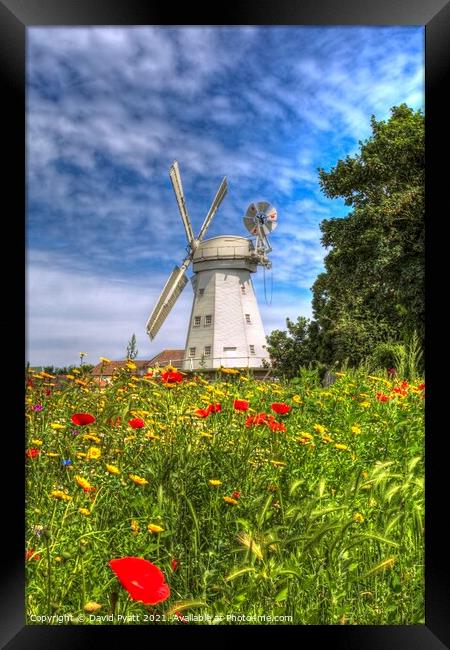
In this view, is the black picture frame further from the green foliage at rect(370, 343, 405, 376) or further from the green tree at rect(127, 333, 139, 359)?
the green foliage at rect(370, 343, 405, 376)

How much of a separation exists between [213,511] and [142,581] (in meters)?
0.90

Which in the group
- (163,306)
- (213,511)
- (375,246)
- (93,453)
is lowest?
(213,511)

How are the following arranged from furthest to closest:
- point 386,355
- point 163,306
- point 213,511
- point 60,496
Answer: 1. point 386,355
2. point 163,306
3. point 213,511
4. point 60,496

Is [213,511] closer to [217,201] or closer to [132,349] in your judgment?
[132,349]

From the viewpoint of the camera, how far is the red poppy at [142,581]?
48.2 inches

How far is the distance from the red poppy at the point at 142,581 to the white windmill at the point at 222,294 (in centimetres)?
148

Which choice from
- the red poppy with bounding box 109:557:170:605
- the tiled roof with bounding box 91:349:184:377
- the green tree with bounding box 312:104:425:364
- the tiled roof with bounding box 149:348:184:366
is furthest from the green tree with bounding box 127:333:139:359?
the red poppy with bounding box 109:557:170:605

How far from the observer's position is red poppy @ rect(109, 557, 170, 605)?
1.22 m

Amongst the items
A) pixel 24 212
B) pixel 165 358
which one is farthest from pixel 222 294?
pixel 24 212

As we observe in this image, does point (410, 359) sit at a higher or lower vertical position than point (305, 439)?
higher

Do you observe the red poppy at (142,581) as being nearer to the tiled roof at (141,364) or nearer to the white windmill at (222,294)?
the tiled roof at (141,364)

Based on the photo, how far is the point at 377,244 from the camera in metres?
4.16

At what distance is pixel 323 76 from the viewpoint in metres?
2.51

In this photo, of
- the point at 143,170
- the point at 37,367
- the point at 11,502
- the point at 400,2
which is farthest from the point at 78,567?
the point at 400,2
